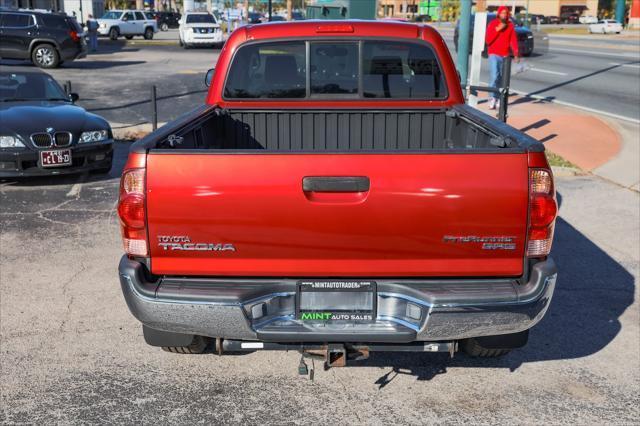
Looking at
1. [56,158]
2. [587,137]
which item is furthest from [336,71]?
[587,137]

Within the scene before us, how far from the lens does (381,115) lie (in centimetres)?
513

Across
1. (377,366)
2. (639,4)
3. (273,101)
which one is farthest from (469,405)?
(639,4)

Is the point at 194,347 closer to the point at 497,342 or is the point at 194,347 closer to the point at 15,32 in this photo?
the point at 497,342

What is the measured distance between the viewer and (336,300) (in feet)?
11.9

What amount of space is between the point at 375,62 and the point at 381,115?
0.43 m

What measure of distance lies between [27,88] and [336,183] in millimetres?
8173

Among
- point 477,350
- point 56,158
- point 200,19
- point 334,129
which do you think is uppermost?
point 200,19

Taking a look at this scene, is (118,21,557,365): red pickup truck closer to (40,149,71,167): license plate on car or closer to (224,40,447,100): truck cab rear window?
(224,40,447,100): truck cab rear window

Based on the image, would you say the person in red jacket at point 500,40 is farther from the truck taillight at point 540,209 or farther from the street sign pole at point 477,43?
the truck taillight at point 540,209

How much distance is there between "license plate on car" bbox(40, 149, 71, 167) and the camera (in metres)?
8.70

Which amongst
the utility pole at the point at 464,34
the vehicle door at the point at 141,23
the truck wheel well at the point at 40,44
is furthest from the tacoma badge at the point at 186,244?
the vehicle door at the point at 141,23

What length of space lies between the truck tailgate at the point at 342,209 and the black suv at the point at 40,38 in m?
24.0

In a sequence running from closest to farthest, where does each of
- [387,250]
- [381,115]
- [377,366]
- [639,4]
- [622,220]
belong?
[387,250], [377,366], [381,115], [622,220], [639,4]

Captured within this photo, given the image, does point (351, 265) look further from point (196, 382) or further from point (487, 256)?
point (196, 382)
